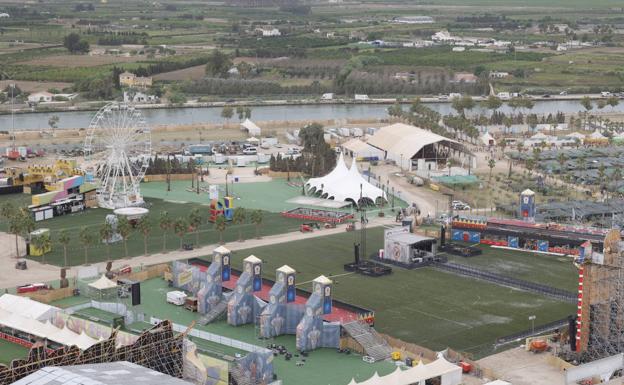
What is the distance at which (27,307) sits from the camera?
49969 millimetres

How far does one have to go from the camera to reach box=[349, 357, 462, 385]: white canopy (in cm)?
4059

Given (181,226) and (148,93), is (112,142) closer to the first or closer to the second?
(181,226)

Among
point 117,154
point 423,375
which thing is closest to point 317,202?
point 117,154

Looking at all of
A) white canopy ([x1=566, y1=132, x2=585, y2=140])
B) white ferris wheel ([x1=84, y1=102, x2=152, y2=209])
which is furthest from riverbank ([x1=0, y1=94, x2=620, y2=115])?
white ferris wheel ([x1=84, y1=102, x2=152, y2=209])

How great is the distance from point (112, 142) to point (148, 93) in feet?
221

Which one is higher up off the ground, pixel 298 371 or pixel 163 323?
pixel 163 323

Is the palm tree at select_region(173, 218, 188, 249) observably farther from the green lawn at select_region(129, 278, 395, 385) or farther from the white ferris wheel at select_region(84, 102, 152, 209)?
the green lawn at select_region(129, 278, 395, 385)

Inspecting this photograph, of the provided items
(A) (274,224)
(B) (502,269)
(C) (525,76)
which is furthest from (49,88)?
(B) (502,269)

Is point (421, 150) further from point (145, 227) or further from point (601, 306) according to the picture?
point (601, 306)

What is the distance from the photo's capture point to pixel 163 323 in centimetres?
4144

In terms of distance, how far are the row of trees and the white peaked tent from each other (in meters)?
9.19

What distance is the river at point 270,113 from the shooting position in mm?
124125

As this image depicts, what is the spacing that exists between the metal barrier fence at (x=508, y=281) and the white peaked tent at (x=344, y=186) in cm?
1552

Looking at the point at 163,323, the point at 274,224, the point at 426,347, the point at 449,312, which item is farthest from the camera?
the point at 274,224
